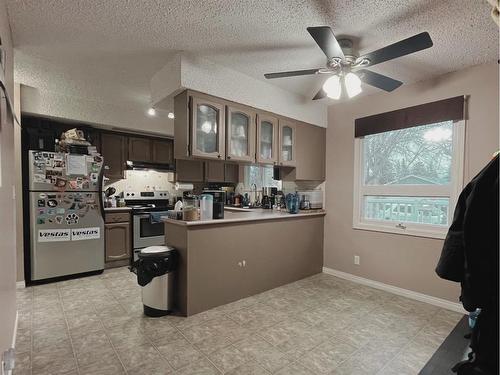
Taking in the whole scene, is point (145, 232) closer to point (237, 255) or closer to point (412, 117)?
point (237, 255)

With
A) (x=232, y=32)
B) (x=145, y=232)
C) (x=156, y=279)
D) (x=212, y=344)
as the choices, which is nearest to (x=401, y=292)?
(x=212, y=344)

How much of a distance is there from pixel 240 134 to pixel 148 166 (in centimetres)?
234

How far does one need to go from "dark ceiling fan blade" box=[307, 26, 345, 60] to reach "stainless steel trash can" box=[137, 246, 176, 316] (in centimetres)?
218

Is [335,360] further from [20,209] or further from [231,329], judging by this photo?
[20,209]

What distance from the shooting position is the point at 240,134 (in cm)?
306

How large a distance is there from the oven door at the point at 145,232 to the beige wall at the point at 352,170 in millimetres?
2712

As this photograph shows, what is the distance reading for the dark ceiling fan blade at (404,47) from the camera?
164cm

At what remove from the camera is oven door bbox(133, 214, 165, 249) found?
13.7 feet

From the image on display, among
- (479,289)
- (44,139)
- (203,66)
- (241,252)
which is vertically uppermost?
(203,66)

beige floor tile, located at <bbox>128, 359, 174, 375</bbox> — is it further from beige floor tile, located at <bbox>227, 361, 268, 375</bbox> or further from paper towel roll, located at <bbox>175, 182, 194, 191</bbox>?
paper towel roll, located at <bbox>175, 182, 194, 191</bbox>

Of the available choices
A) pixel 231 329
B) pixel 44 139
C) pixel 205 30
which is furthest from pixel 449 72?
pixel 44 139

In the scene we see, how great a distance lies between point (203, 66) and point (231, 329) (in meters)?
2.47

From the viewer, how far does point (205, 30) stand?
2.12 meters

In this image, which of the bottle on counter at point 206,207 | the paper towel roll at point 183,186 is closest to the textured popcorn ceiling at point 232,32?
the bottle on counter at point 206,207
